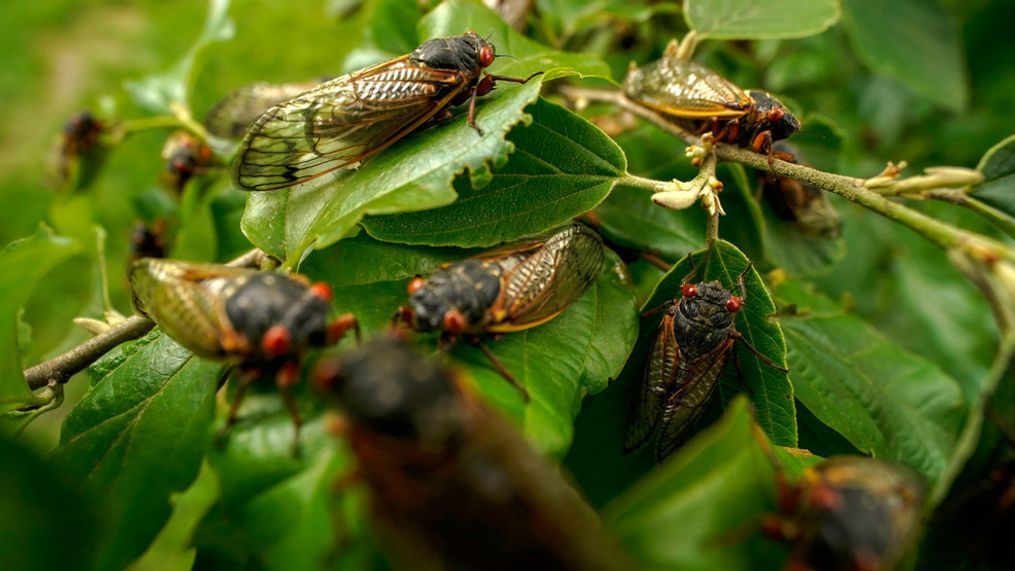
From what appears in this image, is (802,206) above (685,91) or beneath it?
beneath

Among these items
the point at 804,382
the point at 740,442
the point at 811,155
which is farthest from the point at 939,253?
the point at 740,442

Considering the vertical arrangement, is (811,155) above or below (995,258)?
below

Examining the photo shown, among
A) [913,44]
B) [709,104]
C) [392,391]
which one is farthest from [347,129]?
[913,44]

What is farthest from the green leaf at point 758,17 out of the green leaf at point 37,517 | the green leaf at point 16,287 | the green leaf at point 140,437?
the green leaf at point 37,517

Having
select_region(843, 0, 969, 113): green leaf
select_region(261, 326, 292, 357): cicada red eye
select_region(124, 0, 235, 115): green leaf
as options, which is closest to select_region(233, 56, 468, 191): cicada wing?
select_region(261, 326, 292, 357): cicada red eye

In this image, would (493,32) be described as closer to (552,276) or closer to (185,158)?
(552,276)

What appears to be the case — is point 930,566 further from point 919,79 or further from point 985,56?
point 985,56

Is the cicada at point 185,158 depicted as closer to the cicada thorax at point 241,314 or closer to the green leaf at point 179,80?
the green leaf at point 179,80

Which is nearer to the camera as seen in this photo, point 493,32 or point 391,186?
point 391,186

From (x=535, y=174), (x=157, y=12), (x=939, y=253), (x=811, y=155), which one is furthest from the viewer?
(x=157, y=12)
